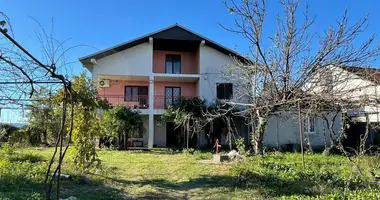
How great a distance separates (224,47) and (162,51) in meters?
4.77

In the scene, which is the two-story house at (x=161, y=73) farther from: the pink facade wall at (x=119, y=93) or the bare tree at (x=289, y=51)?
the bare tree at (x=289, y=51)

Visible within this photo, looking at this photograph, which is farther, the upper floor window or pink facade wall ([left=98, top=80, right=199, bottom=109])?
the upper floor window

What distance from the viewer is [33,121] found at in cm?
2128

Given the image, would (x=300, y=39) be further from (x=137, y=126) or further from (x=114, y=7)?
(x=137, y=126)

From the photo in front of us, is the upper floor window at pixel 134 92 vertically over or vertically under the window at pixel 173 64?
under

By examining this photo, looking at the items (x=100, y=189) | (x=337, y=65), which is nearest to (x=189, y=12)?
(x=337, y=65)

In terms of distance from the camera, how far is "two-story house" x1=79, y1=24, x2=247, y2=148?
21.8 metres

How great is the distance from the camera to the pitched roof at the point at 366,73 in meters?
11.0

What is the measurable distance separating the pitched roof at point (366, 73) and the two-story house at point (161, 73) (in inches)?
388

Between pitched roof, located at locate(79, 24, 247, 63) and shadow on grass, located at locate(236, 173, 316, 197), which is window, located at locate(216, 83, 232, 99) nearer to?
pitched roof, located at locate(79, 24, 247, 63)

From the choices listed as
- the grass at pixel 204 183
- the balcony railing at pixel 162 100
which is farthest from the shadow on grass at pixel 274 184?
the balcony railing at pixel 162 100

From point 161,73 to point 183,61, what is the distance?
220cm

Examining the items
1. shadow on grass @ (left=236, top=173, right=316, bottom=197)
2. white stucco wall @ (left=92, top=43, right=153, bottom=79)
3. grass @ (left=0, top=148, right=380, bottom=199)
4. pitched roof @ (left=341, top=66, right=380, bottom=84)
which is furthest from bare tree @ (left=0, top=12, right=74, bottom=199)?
white stucco wall @ (left=92, top=43, right=153, bottom=79)

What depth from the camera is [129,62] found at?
72.5ft
